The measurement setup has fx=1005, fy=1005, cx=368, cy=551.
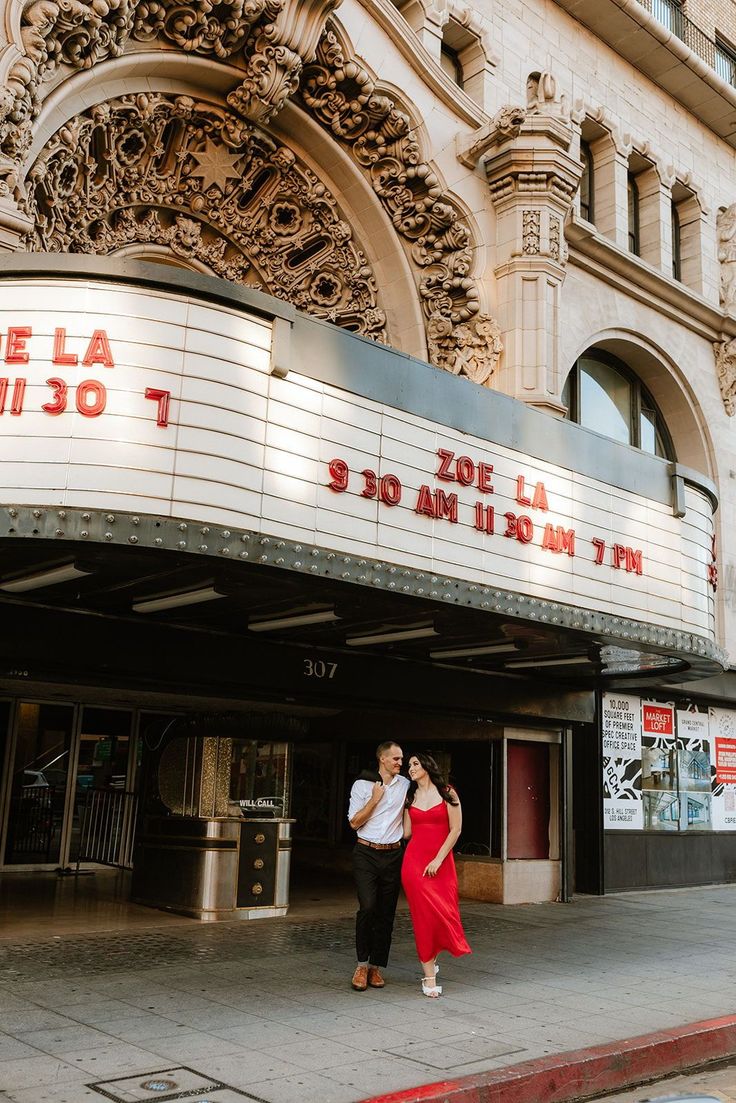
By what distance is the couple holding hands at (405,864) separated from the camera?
8.22 meters

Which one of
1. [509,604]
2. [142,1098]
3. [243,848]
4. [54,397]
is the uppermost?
[54,397]

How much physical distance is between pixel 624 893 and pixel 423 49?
13.7 metres

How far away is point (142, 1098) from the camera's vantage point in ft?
18.1

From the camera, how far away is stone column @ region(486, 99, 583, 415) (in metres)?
14.8

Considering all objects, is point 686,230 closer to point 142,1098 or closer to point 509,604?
point 509,604

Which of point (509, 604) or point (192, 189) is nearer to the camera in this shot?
point (509, 604)

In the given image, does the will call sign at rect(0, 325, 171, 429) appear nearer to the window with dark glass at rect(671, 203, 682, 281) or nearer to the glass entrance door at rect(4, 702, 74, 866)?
the glass entrance door at rect(4, 702, 74, 866)

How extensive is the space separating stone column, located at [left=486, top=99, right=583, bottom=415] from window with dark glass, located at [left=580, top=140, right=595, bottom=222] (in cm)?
358

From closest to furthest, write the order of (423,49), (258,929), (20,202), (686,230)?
1. (20,202)
2. (258,929)
3. (423,49)
4. (686,230)

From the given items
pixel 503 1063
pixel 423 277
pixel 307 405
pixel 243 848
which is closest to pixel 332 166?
pixel 423 277

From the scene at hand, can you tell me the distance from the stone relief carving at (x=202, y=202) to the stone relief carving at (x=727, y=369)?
28.9 ft

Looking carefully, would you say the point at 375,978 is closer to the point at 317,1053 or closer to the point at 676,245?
the point at 317,1053

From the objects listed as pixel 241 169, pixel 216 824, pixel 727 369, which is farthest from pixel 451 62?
pixel 216 824

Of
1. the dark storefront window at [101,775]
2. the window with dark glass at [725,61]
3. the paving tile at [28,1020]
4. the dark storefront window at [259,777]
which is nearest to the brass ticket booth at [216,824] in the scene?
the dark storefront window at [259,777]
